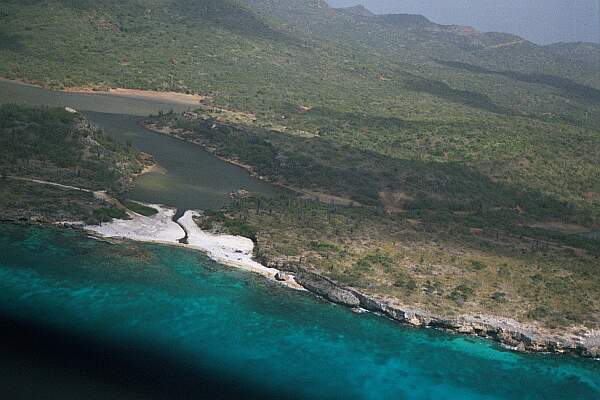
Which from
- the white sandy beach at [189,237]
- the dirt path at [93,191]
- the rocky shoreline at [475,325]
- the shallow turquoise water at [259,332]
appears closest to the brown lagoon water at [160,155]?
the dirt path at [93,191]

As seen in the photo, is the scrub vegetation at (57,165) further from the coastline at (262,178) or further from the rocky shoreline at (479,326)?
the rocky shoreline at (479,326)

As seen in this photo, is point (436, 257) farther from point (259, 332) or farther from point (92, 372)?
point (92, 372)

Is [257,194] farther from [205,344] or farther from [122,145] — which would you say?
[205,344]

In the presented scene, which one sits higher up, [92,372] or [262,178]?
[262,178]

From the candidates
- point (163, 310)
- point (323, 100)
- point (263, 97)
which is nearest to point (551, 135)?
point (323, 100)

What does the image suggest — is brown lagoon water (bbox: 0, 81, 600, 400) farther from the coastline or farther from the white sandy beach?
the coastline

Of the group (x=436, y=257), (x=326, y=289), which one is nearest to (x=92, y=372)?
(x=326, y=289)
